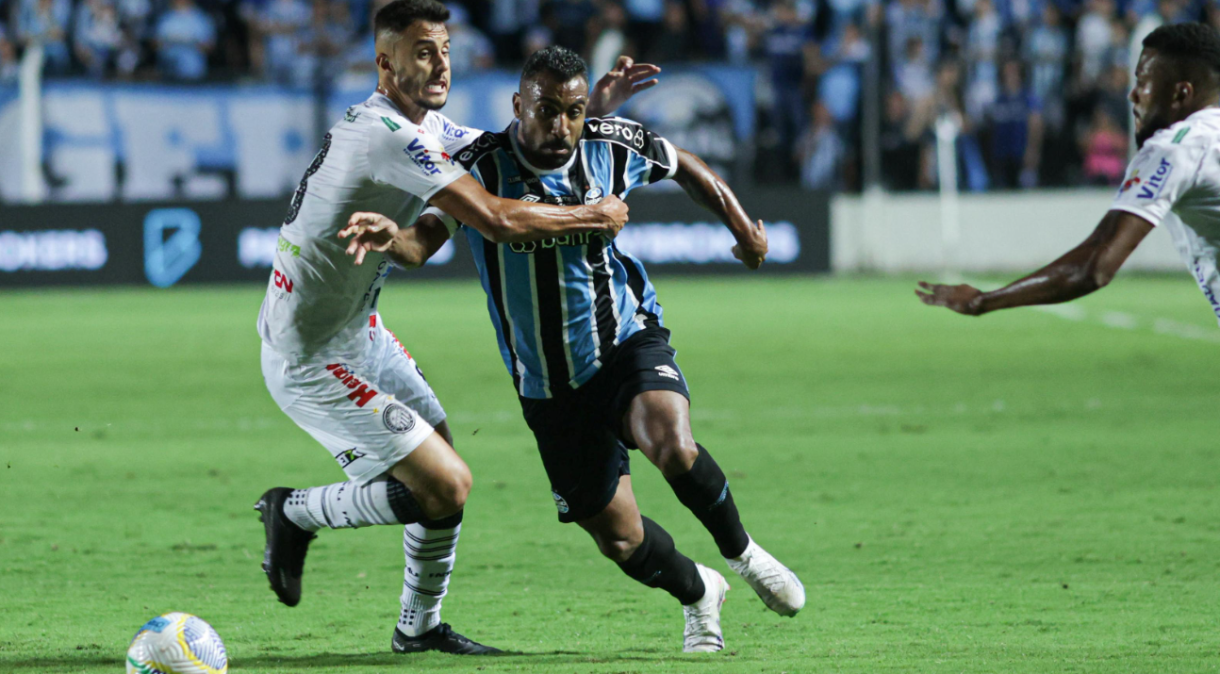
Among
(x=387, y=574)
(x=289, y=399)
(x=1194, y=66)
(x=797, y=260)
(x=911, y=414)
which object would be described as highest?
(x=1194, y=66)

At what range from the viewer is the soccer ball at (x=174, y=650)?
418cm

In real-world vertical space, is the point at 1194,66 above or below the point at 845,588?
above

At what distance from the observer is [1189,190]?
14.7ft

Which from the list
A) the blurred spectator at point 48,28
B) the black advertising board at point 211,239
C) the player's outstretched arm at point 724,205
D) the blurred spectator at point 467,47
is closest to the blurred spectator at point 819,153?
the black advertising board at point 211,239

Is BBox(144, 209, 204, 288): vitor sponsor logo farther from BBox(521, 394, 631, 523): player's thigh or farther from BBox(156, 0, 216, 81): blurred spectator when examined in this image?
BBox(521, 394, 631, 523): player's thigh

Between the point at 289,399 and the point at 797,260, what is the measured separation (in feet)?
52.1

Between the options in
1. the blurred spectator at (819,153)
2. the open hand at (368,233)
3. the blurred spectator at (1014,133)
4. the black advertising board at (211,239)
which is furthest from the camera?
the blurred spectator at (1014,133)

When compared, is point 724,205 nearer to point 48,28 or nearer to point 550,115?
point 550,115

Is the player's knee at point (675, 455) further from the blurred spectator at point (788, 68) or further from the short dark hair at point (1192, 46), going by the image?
the blurred spectator at point (788, 68)

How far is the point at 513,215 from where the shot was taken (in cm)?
465

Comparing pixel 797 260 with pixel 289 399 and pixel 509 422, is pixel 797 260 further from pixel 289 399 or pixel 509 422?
pixel 289 399

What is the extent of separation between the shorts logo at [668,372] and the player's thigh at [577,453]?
0.25 m

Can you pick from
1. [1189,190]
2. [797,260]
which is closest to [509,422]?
[1189,190]

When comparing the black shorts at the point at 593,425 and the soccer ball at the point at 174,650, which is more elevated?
the black shorts at the point at 593,425
